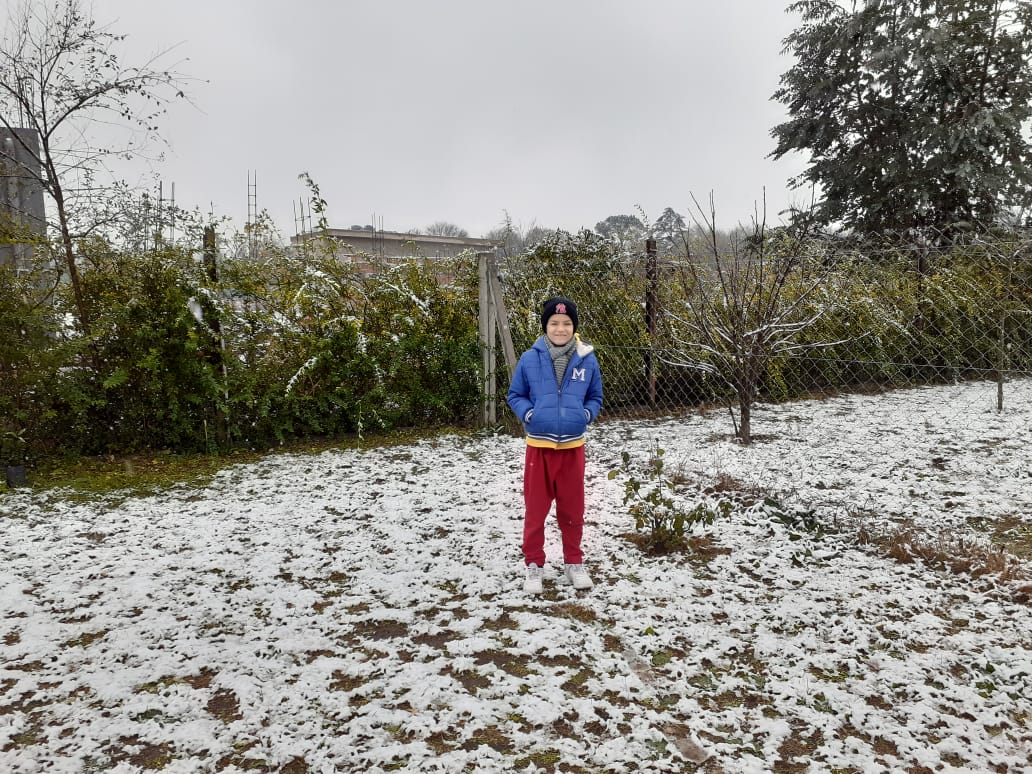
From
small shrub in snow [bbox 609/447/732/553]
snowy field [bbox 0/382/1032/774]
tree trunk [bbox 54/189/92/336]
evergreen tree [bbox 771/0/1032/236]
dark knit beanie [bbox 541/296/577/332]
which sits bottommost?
snowy field [bbox 0/382/1032/774]

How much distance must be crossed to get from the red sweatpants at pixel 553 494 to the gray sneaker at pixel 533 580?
37 millimetres

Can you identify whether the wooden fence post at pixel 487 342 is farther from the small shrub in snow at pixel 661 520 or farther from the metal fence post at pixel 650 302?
the small shrub in snow at pixel 661 520

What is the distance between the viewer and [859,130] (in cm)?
1443

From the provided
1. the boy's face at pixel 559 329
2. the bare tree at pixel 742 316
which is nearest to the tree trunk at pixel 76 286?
the boy's face at pixel 559 329

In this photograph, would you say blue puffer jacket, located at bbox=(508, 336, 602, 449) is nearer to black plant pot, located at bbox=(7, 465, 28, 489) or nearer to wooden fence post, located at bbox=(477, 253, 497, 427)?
wooden fence post, located at bbox=(477, 253, 497, 427)

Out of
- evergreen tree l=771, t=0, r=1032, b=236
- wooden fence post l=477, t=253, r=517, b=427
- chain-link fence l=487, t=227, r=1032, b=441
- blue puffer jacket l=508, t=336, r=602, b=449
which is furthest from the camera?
evergreen tree l=771, t=0, r=1032, b=236

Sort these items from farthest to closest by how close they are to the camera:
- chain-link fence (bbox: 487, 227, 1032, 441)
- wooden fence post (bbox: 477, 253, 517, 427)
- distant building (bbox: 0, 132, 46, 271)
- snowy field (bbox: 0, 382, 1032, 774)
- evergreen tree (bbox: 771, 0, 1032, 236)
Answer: evergreen tree (bbox: 771, 0, 1032, 236), chain-link fence (bbox: 487, 227, 1032, 441), wooden fence post (bbox: 477, 253, 517, 427), distant building (bbox: 0, 132, 46, 271), snowy field (bbox: 0, 382, 1032, 774)

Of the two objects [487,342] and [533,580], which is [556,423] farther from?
[487,342]

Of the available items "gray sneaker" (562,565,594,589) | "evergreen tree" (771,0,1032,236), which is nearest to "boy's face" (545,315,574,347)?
"gray sneaker" (562,565,594,589)

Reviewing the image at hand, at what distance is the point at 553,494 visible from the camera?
2.99 metres

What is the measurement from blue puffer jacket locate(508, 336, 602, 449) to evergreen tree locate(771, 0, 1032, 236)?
12.1 m

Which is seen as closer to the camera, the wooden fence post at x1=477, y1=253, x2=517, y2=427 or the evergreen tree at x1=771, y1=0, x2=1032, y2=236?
the wooden fence post at x1=477, y1=253, x2=517, y2=427

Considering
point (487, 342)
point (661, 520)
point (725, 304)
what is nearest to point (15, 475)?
point (487, 342)

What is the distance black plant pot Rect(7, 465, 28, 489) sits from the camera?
4441 millimetres
